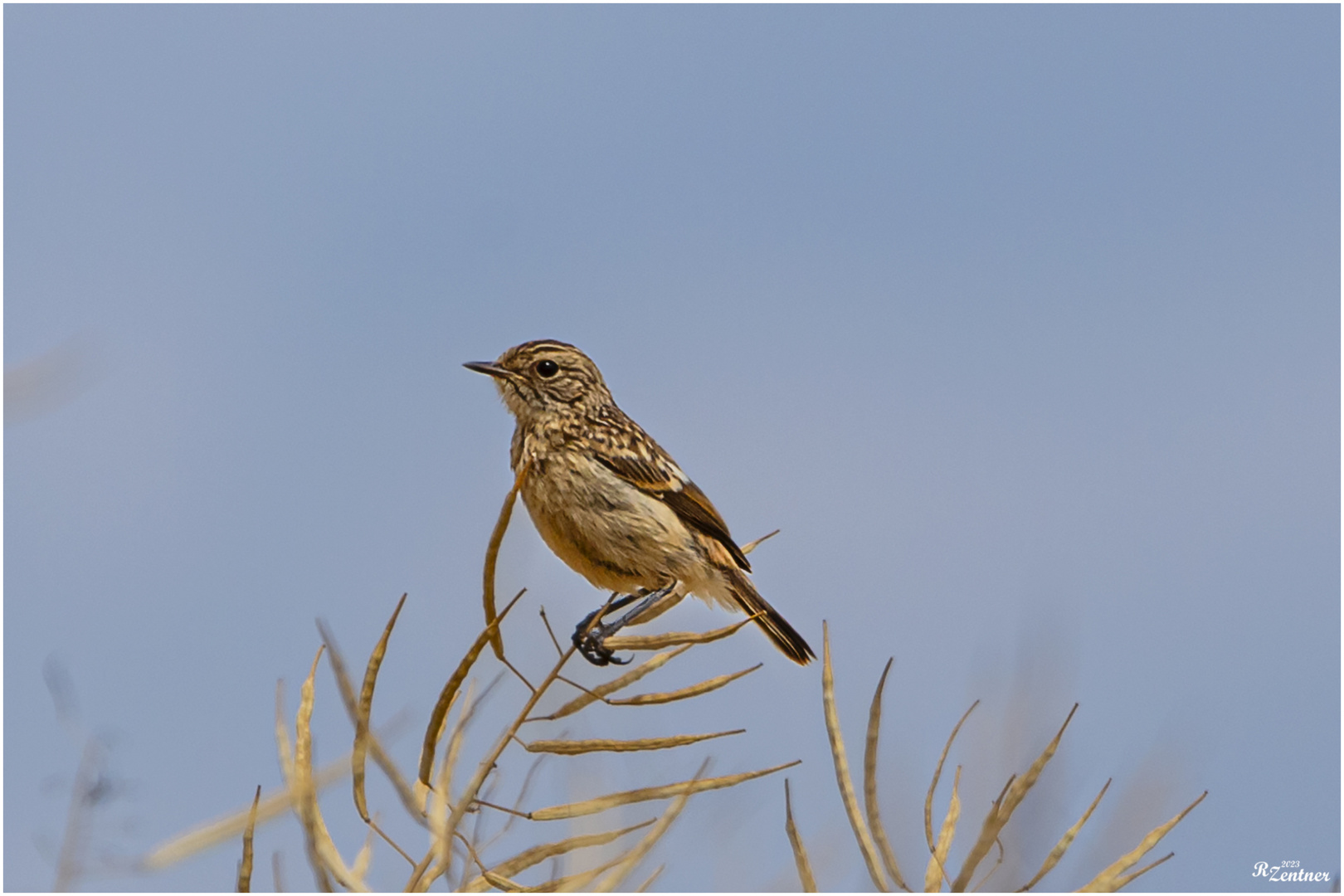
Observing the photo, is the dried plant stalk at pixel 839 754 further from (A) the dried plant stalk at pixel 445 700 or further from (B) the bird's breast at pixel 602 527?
(B) the bird's breast at pixel 602 527

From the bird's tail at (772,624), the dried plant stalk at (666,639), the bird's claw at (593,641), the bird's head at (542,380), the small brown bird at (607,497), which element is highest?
the bird's head at (542,380)

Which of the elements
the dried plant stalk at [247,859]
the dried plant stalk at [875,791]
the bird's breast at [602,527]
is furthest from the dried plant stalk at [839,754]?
the bird's breast at [602,527]

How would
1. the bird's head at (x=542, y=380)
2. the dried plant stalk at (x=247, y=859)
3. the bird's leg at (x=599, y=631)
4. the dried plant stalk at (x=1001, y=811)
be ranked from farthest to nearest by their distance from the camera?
the bird's head at (x=542, y=380) < the bird's leg at (x=599, y=631) < the dried plant stalk at (x=1001, y=811) < the dried plant stalk at (x=247, y=859)

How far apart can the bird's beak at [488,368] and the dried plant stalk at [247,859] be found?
4.60 meters

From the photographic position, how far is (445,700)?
3338 mm

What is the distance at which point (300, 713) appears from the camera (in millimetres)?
3371

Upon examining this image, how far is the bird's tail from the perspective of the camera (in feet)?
23.0

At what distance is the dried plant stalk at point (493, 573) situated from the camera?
3250 millimetres

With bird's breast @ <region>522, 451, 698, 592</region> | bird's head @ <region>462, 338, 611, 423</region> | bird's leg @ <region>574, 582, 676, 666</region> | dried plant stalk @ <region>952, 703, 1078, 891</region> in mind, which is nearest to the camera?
dried plant stalk @ <region>952, 703, 1078, 891</region>

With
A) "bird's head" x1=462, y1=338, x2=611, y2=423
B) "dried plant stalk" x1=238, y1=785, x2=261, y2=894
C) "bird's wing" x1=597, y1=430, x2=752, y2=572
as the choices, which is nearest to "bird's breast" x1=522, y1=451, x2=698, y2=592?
"bird's wing" x1=597, y1=430, x2=752, y2=572

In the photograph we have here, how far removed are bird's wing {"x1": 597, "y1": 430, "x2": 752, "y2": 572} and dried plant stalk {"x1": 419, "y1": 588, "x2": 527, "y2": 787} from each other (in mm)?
3561

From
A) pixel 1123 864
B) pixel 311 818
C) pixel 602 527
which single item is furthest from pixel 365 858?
pixel 602 527

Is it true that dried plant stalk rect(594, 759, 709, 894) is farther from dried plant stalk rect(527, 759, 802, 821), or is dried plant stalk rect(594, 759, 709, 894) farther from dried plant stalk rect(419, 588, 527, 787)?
A: dried plant stalk rect(419, 588, 527, 787)

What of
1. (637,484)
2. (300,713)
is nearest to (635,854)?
(300,713)
